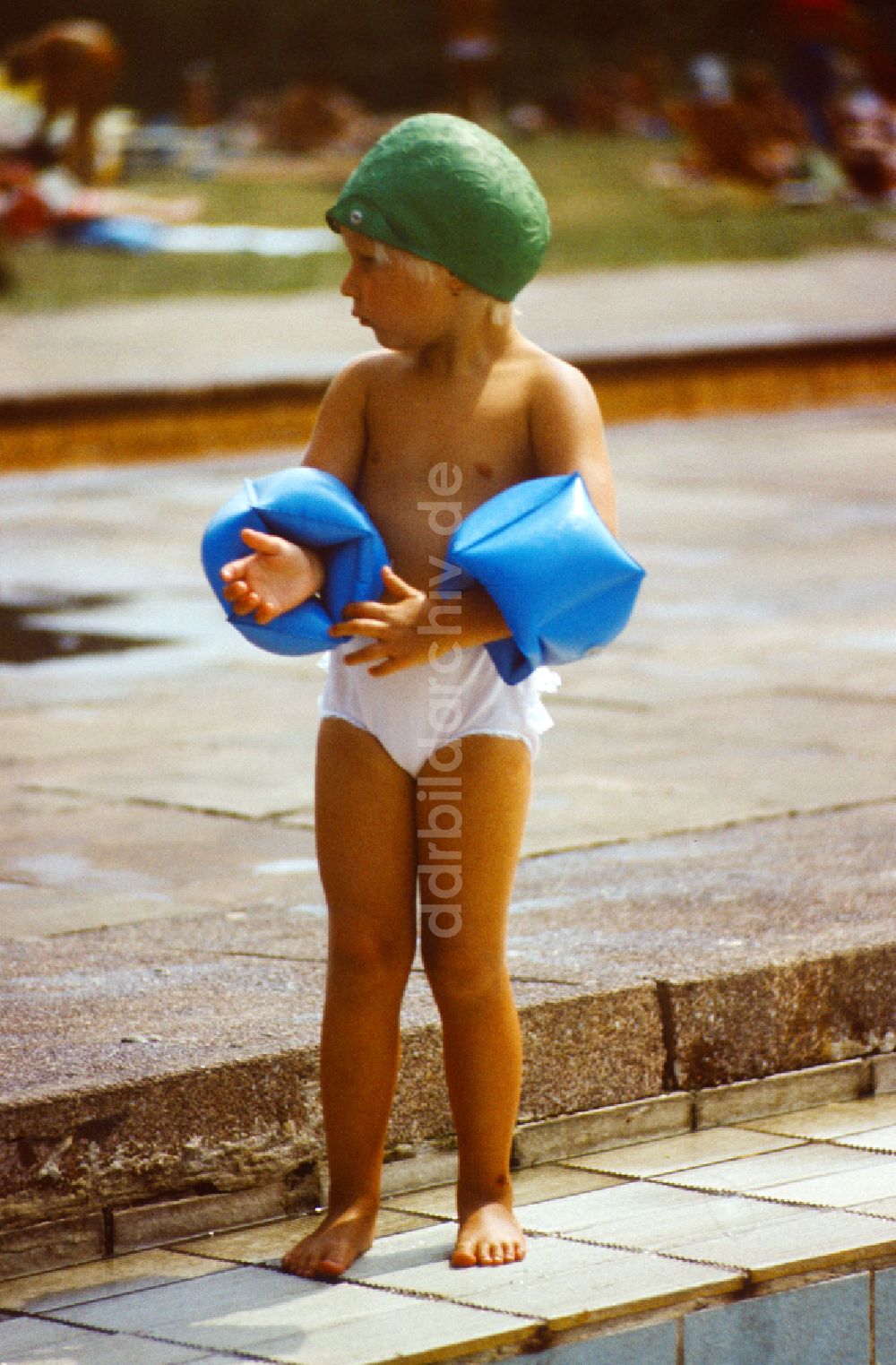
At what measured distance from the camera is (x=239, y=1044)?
3.29 m

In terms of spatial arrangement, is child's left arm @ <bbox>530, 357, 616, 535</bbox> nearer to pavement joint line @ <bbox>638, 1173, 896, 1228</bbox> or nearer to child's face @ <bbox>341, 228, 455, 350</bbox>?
child's face @ <bbox>341, 228, 455, 350</bbox>

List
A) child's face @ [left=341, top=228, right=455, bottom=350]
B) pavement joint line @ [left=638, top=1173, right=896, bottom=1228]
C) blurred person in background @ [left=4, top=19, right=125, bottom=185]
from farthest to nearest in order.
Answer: blurred person in background @ [left=4, top=19, right=125, bottom=185]
pavement joint line @ [left=638, top=1173, right=896, bottom=1228]
child's face @ [left=341, top=228, right=455, bottom=350]

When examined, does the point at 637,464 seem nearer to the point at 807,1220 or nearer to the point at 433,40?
the point at 807,1220

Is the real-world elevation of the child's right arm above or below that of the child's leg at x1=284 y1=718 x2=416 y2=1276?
above

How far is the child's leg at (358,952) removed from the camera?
302 centimetres

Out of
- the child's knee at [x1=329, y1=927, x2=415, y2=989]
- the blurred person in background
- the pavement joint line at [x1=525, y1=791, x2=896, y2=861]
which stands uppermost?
the blurred person in background

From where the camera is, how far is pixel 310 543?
9.77 ft

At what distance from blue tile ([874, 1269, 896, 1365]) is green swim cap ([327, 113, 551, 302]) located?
137cm

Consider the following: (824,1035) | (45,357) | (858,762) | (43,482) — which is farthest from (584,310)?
(824,1035)

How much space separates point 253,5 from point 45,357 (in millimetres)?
22487

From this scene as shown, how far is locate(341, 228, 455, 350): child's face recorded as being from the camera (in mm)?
2992

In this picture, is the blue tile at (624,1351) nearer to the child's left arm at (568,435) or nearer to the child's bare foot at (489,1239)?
the child's bare foot at (489,1239)

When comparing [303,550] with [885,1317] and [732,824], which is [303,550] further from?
[732,824]

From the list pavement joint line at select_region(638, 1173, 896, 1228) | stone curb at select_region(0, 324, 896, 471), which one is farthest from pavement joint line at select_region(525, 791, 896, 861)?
stone curb at select_region(0, 324, 896, 471)
